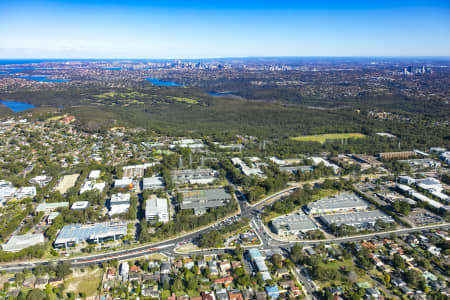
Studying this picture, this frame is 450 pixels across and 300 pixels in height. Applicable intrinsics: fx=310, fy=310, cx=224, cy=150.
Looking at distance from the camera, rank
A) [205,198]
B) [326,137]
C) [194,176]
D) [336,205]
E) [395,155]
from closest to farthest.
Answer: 1. [336,205]
2. [205,198]
3. [194,176]
4. [395,155]
5. [326,137]

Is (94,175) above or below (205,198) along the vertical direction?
above

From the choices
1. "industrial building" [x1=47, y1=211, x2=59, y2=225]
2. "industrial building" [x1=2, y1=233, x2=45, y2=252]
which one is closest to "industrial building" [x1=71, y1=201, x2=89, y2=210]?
"industrial building" [x1=47, y1=211, x2=59, y2=225]

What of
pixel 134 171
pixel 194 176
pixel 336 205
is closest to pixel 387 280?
pixel 336 205

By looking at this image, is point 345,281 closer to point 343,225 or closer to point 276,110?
point 343,225

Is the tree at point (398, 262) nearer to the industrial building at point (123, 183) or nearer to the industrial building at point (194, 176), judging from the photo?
the industrial building at point (194, 176)

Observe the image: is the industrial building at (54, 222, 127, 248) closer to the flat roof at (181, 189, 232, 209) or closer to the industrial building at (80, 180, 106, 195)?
the flat roof at (181, 189, 232, 209)

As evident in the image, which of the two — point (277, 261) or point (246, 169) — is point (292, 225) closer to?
point (277, 261)
